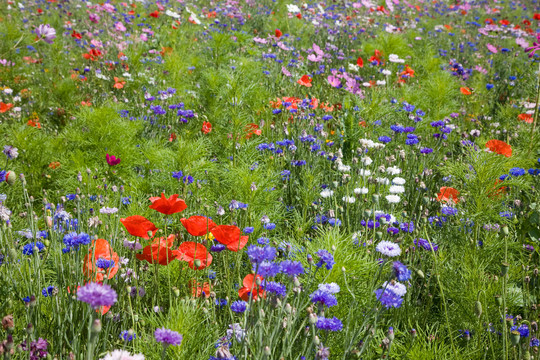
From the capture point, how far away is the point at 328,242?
153 cm

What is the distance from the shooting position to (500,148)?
7.33 ft

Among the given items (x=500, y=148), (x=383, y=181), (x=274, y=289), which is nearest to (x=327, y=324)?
(x=274, y=289)

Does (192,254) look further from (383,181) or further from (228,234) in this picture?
(383,181)

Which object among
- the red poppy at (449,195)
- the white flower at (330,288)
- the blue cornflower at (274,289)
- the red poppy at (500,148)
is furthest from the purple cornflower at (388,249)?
the red poppy at (500,148)

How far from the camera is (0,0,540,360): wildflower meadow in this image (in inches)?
50.2

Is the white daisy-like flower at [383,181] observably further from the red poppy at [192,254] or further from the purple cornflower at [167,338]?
the purple cornflower at [167,338]

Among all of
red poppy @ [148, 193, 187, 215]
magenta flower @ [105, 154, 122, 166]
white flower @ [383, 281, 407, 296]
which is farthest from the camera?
magenta flower @ [105, 154, 122, 166]

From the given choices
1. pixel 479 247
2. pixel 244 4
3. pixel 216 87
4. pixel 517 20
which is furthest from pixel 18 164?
pixel 517 20

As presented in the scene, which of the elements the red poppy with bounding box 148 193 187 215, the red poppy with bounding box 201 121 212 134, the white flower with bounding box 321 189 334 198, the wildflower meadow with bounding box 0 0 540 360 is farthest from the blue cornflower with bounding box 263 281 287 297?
the red poppy with bounding box 201 121 212 134

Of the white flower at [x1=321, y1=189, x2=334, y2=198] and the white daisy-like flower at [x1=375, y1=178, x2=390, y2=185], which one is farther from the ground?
the white daisy-like flower at [x1=375, y1=178, x2=390, y2=185]

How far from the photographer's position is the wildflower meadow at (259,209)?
1.27 meters

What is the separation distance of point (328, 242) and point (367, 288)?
0.71 feet

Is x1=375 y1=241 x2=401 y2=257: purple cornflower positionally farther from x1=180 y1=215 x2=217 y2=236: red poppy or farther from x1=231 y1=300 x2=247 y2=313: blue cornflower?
x1=180 y1=215 x2=217 y2=236: red poppy

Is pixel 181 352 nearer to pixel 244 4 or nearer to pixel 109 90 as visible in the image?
pixel 109 90
